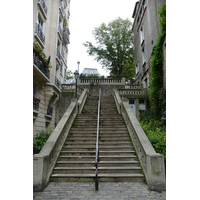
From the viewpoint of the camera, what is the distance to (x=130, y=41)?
1142 inches

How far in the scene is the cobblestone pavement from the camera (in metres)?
4.24

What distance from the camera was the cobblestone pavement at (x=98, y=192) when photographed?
167 inches

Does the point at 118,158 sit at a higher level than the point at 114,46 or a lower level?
lower

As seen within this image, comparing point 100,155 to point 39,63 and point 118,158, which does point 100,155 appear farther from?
point 39,63

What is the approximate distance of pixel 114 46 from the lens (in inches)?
1140

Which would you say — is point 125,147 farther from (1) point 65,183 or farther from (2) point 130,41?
(2) point 130,41

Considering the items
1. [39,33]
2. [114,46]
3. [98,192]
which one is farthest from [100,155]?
[114,46]

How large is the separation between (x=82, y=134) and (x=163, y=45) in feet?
30.0

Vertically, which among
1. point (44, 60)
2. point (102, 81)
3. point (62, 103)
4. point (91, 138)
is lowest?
point (91, 138)

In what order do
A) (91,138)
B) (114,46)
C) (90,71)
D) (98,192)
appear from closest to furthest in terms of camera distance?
(98,192) < (91,138) < (114,46) < (90,71)

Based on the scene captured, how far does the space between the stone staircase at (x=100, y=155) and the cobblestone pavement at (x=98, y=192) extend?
0.28 meters

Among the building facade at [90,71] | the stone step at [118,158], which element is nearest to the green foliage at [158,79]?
the stone step at [118,158]

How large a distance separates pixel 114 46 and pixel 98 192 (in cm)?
2727

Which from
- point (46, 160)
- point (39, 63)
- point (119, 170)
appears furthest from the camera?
point (39, 63)
